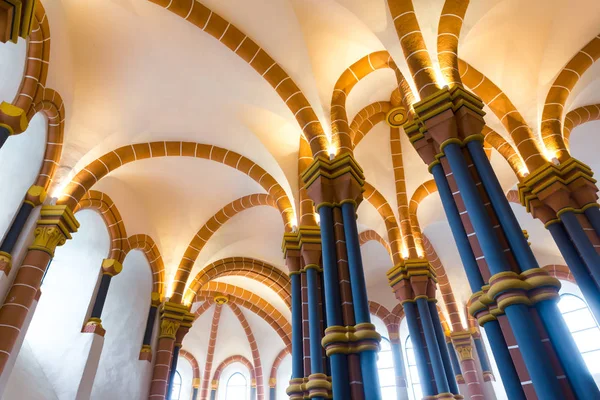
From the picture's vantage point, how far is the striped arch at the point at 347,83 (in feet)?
22.6

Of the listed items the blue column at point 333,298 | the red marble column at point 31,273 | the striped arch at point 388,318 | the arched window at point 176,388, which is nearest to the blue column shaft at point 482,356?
the striped arch at point 388,318

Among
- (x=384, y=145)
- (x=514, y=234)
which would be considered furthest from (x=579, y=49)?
(x=514, y=234)

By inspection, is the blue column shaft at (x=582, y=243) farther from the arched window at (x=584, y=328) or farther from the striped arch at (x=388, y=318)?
the striped arch at (x=388, y=318)

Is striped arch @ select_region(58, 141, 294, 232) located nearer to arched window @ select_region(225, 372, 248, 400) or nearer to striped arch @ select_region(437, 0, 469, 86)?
striped arch @ select_region(437, 0, 469, 86)

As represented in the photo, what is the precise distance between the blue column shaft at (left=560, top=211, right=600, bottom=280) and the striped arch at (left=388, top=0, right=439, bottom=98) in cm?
276

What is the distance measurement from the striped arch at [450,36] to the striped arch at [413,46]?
202mm

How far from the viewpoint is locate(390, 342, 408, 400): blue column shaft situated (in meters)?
11.7

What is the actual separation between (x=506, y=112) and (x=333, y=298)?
4624 mm

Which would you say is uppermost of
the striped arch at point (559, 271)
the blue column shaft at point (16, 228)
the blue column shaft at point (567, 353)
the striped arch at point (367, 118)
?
the striped arch at point (367, 118)

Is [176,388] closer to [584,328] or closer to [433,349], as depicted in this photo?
[433,349]

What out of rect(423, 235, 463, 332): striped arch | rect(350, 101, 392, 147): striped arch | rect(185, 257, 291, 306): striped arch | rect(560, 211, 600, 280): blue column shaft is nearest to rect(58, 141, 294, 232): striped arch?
rect(350, 101, 392, 147): striped arch

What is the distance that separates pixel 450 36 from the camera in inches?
226

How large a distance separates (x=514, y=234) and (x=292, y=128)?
4999 mm

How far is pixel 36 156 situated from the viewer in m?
7.21
